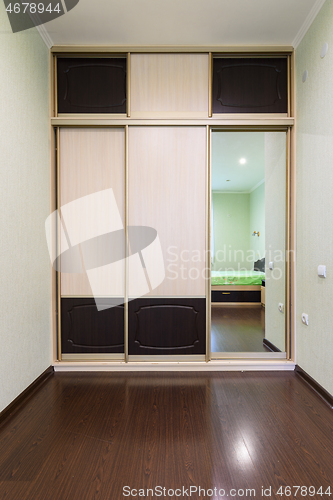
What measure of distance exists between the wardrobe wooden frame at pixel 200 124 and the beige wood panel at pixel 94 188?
7 centimetres

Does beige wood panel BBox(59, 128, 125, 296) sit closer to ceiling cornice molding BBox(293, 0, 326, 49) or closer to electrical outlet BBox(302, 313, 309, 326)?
electrical outlet BBox(302, 313, 309, 326)

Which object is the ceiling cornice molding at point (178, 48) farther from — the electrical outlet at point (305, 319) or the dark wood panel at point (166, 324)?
the electrical outlet at point (305, 319)

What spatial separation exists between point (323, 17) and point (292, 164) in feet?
3.55

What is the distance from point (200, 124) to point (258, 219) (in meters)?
1.04

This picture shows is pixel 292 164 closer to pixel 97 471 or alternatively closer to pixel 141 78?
pixel 141 78

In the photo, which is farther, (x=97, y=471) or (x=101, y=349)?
(x=101, y=349)

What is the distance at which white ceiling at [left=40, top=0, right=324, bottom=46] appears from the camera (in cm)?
220

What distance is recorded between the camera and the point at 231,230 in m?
2.72

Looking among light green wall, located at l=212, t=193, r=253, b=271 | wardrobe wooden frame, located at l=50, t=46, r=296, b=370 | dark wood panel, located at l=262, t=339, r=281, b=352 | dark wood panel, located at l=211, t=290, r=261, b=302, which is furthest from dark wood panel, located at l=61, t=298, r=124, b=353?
dark wood panel, located at l=262, t=339, r=281, b=352

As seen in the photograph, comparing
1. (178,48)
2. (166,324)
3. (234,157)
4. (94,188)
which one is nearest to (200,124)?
(234,157)

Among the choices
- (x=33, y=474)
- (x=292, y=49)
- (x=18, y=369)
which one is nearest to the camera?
(x=33, y=474)

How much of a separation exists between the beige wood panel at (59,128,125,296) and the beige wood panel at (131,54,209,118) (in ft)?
1.24

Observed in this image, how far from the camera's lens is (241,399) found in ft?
6.98

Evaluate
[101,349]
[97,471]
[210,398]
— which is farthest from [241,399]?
[101,349]
